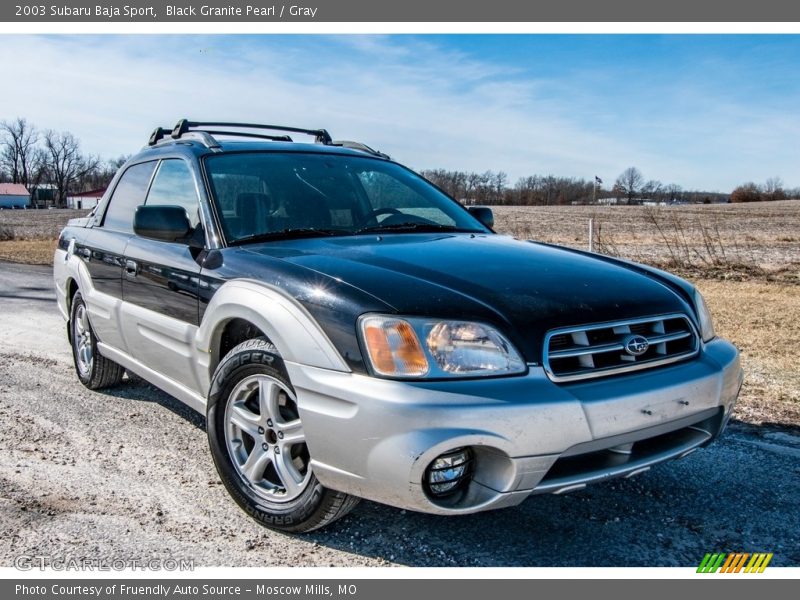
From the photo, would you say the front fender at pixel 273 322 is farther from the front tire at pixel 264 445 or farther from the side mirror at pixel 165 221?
the side mirror at pixel 165 221

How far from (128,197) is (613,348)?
136 inches

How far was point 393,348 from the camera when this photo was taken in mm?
2402

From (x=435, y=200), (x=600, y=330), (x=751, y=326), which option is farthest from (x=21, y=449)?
(x=751, y=326)

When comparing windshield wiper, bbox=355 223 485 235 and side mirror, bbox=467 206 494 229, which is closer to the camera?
windshield wiper, bbox=355 223 485 235

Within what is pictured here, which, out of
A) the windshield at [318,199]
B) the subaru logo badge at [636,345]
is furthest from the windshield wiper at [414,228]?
the subaru logo badge at [636,345]

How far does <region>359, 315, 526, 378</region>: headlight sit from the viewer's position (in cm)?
239

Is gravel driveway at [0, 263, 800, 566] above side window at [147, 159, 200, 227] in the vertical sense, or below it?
below

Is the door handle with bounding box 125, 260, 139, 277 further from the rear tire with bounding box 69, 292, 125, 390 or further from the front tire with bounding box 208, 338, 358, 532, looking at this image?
the front tire with bounding box 208, 338, 358, 532

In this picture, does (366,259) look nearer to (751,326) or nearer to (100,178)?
(751,326)

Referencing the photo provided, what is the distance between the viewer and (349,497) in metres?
2.67

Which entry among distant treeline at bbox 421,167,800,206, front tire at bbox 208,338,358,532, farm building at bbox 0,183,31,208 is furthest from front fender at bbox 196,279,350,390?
farm building at bbox 0,183,31,208

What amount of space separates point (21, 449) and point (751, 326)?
667cm

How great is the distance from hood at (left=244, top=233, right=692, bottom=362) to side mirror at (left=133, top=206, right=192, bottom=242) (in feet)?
1.39

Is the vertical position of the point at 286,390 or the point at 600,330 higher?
the point at 600,330
